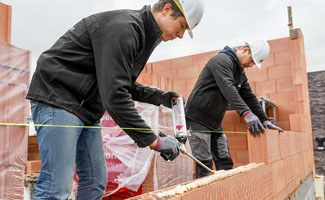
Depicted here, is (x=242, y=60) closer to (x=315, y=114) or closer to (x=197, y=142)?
(x=197, y=142)

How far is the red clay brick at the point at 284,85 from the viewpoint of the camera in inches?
202

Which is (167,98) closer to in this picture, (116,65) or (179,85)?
(116,65)

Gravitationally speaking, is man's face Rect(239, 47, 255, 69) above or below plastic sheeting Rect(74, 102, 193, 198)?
above

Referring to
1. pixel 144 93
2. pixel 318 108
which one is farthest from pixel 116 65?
pixel 318 108

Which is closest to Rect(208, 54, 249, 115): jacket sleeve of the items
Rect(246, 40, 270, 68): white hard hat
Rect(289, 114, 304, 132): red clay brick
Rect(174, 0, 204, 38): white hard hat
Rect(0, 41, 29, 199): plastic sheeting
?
Rect(246, 40, 270, 68): white hard hat

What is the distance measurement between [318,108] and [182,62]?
6.84 metres

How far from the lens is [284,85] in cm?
518

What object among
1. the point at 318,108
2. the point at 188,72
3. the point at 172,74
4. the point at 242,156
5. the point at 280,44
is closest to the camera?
the point at 242,156

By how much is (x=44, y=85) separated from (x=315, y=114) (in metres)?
11.0

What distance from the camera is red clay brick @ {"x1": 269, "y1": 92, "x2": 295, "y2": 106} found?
16.8 feet

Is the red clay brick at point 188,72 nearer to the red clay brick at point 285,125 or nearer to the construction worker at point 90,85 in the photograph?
the red clay brick at point 285,125

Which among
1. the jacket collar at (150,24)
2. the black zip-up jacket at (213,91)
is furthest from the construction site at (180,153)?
the jacket collar at (150,24)

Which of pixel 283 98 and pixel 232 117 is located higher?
pixel 283 98

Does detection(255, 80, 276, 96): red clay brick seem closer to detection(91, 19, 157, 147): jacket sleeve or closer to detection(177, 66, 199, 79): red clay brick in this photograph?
detection(177, 66, 199, 79): red clay brick
